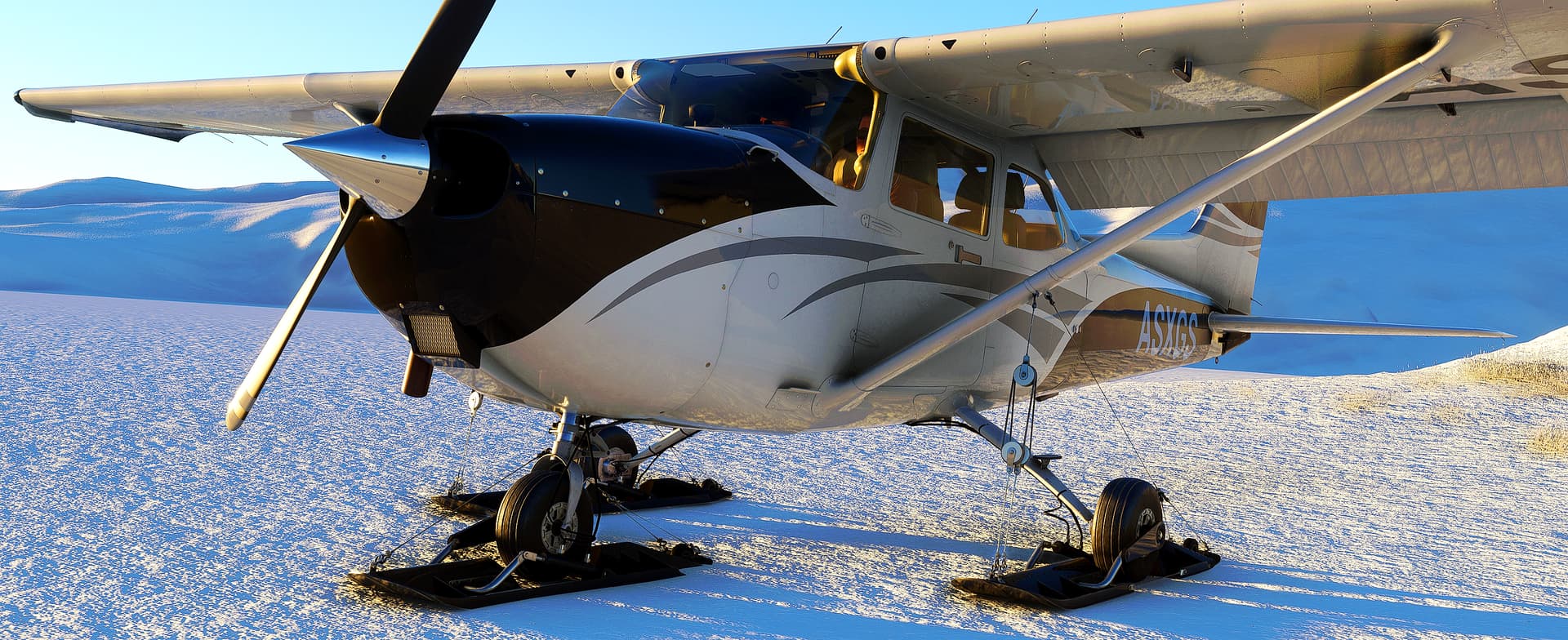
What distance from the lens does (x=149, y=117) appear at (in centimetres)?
927

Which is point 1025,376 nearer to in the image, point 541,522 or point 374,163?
point 541,522

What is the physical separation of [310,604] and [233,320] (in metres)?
21.3

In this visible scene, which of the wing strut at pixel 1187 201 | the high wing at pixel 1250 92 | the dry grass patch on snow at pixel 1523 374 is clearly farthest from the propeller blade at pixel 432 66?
the dry grass patch on snow at pixel 1523 374

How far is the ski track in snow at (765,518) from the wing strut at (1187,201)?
1.00 meters

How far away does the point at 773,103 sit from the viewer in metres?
5.27

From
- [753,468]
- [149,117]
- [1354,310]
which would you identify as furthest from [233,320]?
[1354,310]

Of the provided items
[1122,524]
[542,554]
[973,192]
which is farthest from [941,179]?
[542,554]

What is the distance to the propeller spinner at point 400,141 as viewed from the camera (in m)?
3.55

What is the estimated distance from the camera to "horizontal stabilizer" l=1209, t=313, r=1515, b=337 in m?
7.86

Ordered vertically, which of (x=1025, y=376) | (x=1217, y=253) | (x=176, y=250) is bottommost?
(x=1025, y=376)

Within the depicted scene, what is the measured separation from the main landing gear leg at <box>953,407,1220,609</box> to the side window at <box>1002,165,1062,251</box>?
115 cm

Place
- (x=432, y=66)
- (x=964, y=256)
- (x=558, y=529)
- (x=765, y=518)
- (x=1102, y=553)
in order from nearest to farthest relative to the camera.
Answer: (x=432, y=66)
(x=558, y=529)
(x=1102, y=553)
(x=964, y=256)
(x=765, y=518)

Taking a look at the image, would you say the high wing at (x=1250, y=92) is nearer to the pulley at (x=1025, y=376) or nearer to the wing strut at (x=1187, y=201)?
the wing strut at (x=1187, y=201)

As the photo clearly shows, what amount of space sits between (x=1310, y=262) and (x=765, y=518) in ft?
150
